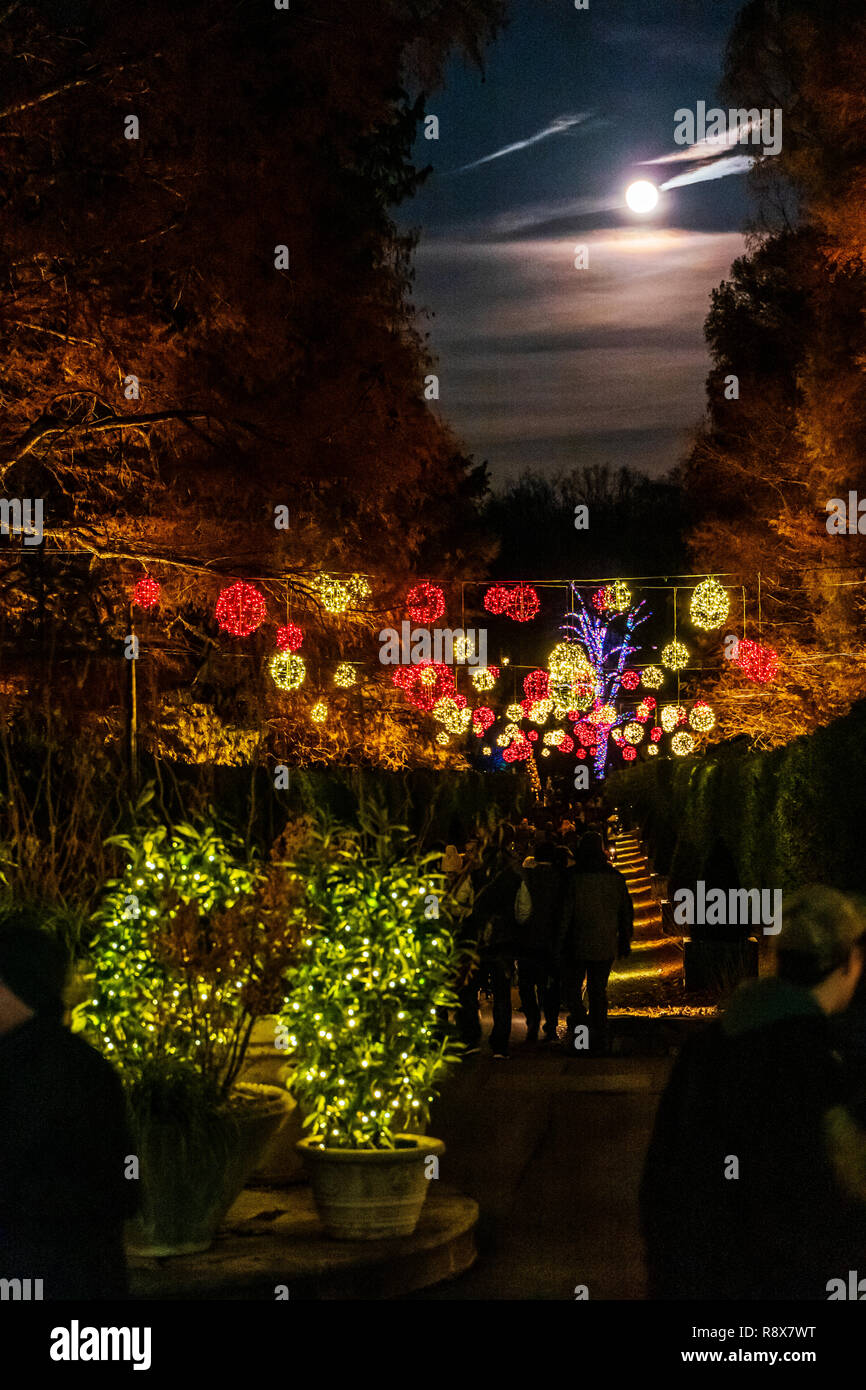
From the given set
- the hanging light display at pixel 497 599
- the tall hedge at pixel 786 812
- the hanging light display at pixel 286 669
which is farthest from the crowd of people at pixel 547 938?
the hanging light display at pixel 497 599

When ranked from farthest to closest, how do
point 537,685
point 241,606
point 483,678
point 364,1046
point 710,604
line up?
point 537,685
point 483,678
point 710,604
point 241,606
point 364,1046

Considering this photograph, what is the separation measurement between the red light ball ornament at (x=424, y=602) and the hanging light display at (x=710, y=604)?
5.74 meters

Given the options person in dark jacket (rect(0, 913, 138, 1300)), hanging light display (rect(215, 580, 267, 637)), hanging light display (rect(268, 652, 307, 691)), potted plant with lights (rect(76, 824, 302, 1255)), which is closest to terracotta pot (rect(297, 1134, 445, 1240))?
potted plant with lights (rect(76, 824, 302, 1255))

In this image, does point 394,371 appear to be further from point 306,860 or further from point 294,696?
point 306,860

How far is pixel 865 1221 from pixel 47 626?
1595 centimetres

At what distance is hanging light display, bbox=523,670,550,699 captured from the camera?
40.3 metres

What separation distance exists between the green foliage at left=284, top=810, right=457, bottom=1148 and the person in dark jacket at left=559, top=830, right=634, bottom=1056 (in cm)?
657

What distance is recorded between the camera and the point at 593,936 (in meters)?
14.8

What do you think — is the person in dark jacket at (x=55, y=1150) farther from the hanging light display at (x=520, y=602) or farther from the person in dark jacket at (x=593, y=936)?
the hanging light display at (x=520, y=602)

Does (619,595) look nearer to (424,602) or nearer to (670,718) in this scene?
(670,718)

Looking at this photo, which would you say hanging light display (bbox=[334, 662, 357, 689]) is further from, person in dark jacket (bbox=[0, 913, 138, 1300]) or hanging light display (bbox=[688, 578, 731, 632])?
person in dark jacket (bbox=[0, 913, 138, 1300])

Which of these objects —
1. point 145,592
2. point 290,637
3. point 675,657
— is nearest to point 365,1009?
point 145,592

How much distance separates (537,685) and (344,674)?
531 inches

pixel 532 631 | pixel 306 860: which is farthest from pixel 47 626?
pixel 532 631
